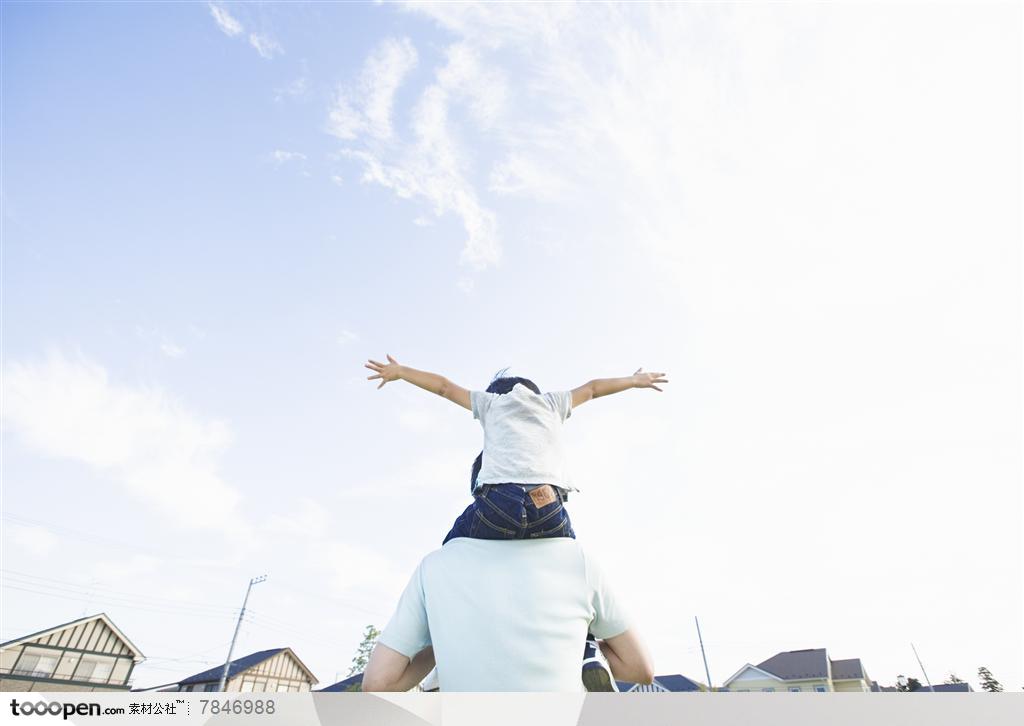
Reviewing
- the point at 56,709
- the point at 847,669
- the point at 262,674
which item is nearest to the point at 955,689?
the point at 847,669

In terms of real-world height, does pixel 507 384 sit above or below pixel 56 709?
above

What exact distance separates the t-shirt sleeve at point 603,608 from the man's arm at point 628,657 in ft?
0.09

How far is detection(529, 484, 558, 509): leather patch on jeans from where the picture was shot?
1629 mm

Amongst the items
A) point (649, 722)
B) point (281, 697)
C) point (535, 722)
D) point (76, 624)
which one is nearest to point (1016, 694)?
point (649, 722)

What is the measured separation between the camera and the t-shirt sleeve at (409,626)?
4.89 feet

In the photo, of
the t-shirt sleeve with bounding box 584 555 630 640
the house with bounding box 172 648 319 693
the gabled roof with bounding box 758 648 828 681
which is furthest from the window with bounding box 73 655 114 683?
the gabled roof with bounding box 758 648 828 681

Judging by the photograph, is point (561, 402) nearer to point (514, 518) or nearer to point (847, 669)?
point (514, 518)

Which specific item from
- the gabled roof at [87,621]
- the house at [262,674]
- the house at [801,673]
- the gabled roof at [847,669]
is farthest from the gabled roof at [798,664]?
the gabled roof at [87,621]

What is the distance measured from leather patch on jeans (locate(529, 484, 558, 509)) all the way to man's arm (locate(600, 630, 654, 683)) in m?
0.47

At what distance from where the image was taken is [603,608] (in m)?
1.58

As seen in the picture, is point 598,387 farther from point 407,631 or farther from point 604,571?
point 407,631

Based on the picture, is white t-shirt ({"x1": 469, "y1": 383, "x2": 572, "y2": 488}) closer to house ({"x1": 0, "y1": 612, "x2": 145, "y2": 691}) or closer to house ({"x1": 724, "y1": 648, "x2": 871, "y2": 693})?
house ({"x1": 0, "y1": 612, "x2": 145, "y2": 691})

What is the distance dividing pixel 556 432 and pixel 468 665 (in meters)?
0.87

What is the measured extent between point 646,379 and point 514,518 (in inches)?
46.2
